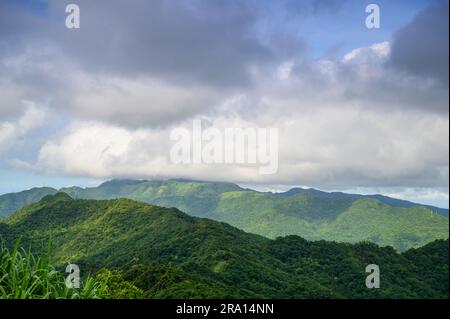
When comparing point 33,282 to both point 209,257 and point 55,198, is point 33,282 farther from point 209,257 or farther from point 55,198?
point 55,198

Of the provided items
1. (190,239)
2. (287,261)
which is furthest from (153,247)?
(287,261)

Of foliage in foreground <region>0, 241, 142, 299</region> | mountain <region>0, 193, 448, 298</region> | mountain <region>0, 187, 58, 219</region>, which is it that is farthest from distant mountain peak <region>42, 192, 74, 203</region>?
foliage in foreground <region>0, 241, 142, 299</region>

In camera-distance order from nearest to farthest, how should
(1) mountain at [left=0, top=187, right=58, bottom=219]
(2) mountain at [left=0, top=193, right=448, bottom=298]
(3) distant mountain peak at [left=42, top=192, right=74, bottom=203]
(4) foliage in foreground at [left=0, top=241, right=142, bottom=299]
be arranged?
(4) foliage in foreground at [left=0, top=241, right=142, bottom=299] → (2) mountain at [left=0, top=193, right=448, bottom=298] → (3) distant mountain peak at [left=42, top=192, right=74, bottom=203] → (1) mountain at [left=0, top=187, right=58, bottom=219]

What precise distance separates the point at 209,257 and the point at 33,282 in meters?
55.7

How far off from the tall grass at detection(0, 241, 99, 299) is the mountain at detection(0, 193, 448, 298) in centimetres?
2697

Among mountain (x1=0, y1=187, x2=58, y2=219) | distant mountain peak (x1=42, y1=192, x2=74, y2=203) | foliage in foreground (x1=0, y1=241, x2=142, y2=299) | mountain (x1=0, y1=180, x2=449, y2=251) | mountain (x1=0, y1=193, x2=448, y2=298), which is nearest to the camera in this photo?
foliage in foreground (x1=0, y1=241, x2=142, y2=299)

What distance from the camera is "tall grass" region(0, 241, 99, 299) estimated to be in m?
5.44

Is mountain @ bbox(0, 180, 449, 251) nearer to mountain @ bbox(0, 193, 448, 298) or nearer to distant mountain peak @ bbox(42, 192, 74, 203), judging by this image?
distant mountain peak @ bbox(42, 192, 74, 203)

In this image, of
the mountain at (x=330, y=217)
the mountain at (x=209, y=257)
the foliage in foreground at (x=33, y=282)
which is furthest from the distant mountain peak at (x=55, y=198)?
the foliage in foreground at (x=33, y=282)

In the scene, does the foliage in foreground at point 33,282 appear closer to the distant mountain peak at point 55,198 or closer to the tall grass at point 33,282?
the tall grass at point 33,282

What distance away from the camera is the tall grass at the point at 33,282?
214 inches

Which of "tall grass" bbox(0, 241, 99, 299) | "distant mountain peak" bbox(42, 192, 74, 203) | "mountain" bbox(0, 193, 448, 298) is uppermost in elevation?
"distant mountain peak" bbox(42, 192, 74, 203)
